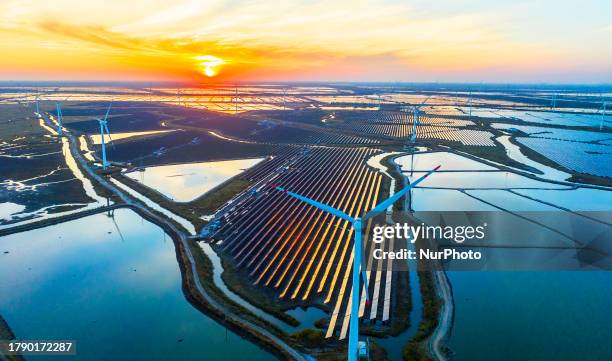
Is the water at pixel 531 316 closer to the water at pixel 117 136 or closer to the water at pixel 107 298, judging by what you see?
the water at pixel 107 298

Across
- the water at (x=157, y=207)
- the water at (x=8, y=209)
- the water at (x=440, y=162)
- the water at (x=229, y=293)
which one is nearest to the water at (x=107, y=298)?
the water at (x=229, y=293)

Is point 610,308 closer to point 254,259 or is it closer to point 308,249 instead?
point 308,249

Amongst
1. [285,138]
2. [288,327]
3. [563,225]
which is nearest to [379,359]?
[288,327]

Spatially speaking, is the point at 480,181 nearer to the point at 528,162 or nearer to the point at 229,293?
the point at 528,162

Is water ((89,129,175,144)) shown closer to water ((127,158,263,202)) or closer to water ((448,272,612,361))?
water ((127,158,263,202))

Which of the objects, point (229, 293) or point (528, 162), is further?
point (528, 162)

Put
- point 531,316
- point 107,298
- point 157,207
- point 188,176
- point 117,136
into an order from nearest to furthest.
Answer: point 531,316
point 107,298
point 157,207
point 188,176
point 117,136

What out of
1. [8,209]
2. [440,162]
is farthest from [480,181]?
[8,209]
